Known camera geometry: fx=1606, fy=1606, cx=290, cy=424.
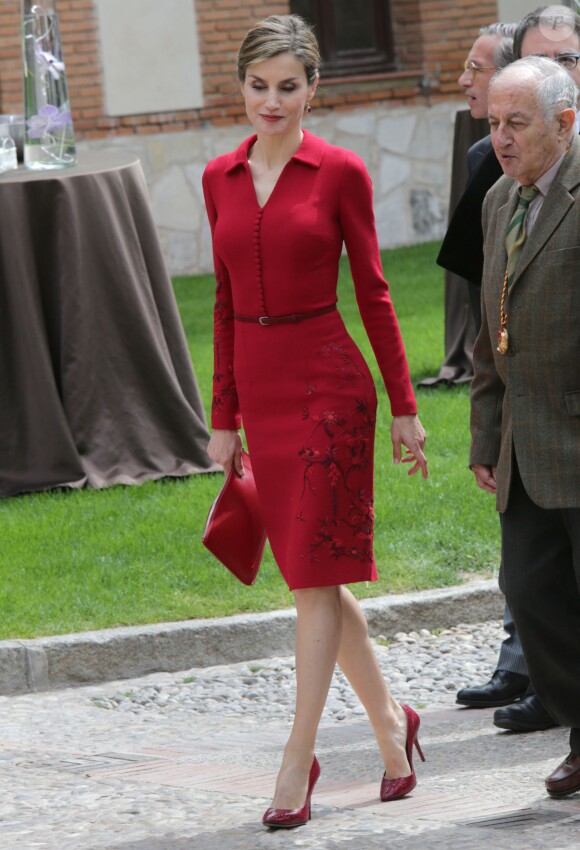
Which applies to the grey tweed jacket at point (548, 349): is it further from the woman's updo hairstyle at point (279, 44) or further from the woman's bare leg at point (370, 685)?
the woman's updo hairstyle at point (279, 44)

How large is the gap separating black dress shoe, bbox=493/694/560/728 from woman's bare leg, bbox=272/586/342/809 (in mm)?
979

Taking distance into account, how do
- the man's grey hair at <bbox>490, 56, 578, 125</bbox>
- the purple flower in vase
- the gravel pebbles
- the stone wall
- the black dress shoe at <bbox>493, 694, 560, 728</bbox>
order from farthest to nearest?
the stone wall → the purple flower in vase → the gravel pebbles → the black dress shoe at <bbox>493, 694, 560, 728</bbox> → the man's grey hair at <bbox>490, 56, 578, 125</bbox>

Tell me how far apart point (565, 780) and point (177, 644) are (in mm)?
2117

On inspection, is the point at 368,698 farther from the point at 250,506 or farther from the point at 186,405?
the point at 186,405

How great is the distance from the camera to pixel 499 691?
4973mm

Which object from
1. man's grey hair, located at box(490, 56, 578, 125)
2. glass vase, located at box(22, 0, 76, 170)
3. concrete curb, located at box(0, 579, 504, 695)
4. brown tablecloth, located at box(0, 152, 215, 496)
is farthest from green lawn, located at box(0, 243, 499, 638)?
man's grey hair, located at box(490, 56, 578, 125)

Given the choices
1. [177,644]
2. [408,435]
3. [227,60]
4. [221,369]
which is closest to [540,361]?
[408,435]

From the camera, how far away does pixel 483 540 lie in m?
6.63

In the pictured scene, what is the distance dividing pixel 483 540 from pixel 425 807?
2754 mm

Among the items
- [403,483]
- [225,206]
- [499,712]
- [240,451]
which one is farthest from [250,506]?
[403,483]

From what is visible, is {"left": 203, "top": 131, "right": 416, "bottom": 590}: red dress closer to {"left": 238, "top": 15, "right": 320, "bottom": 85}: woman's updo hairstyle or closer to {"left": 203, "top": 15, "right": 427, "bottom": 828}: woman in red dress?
{"left": 203, "top": 15, "right": 427, "bottom": 828}: woman in red dress

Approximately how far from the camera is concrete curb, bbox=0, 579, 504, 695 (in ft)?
18.5

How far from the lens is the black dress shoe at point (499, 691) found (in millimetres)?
4961

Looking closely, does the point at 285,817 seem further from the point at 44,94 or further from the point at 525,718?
the point at 44,94
